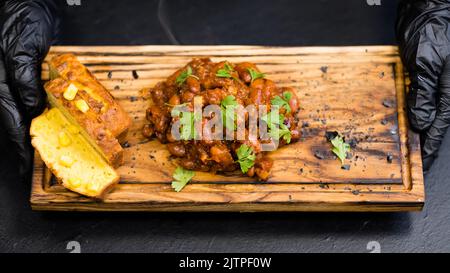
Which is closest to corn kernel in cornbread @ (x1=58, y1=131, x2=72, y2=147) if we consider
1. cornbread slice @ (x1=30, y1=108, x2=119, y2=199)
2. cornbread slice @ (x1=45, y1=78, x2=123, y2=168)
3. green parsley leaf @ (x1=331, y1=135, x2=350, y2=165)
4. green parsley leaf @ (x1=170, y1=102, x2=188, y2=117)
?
cornbread slice @ (x1=30, y1=108, x2=119, y2=199)

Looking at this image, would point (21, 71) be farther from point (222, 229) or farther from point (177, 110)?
point (222, 229)

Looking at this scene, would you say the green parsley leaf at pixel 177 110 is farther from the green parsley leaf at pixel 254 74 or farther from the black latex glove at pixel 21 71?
the black latex glove at pixel 21 71

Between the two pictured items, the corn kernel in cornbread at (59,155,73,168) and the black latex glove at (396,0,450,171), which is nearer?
the corn kernel in cornbread at (59,155,73,168)

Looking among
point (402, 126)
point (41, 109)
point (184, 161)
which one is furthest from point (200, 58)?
point (402, 126)

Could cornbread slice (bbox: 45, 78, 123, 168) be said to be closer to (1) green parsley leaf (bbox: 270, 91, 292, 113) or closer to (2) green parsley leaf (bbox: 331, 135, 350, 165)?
(1) green parsley leaf (bbox: 270, 91, 292, 113)

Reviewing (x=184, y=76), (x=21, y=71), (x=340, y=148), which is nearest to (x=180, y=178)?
(x=184, y=76)

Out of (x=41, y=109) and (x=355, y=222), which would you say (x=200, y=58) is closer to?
(x=41, y=109)
